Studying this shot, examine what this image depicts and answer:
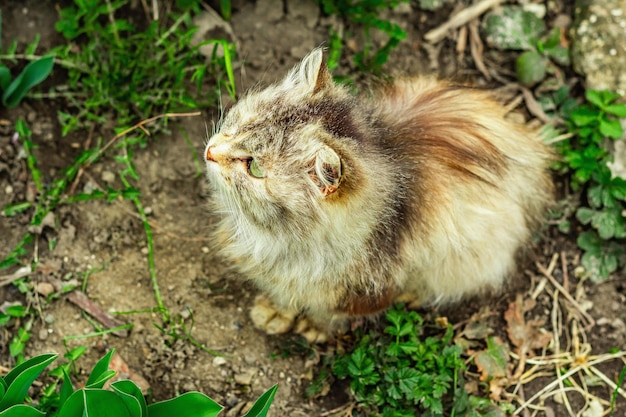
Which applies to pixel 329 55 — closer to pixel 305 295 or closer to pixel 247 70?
pixel 247 70

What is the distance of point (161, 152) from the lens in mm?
3590

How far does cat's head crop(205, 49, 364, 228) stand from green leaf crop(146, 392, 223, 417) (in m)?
0.65

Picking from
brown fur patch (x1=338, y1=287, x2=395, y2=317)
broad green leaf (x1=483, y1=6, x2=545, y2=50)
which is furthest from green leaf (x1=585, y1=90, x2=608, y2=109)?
brown fur patch (x1=338, y1=287, x2=395, y2=317)

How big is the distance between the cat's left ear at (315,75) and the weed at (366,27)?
93 centimetres

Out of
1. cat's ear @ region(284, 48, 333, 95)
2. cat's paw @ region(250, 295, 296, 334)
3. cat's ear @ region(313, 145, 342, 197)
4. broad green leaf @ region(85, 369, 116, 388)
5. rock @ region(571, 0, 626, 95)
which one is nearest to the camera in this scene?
cat's ear @ region(313, 145, 342, 197)

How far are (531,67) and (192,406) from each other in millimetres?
2447

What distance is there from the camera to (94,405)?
2.37 metres

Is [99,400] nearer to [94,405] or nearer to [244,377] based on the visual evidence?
[94,405]

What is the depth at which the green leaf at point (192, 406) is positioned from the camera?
2.59 m

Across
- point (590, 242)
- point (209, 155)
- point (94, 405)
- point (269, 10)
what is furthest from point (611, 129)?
point (94, 405)

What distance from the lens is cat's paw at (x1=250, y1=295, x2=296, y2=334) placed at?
3395 mm

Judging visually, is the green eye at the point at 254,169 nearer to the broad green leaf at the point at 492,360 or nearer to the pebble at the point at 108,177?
the pebble at the point at 108,177

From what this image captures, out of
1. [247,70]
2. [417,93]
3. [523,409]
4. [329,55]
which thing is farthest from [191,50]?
[523,409]

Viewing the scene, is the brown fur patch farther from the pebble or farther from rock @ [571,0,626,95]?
rock @ [571,0,626,95]
